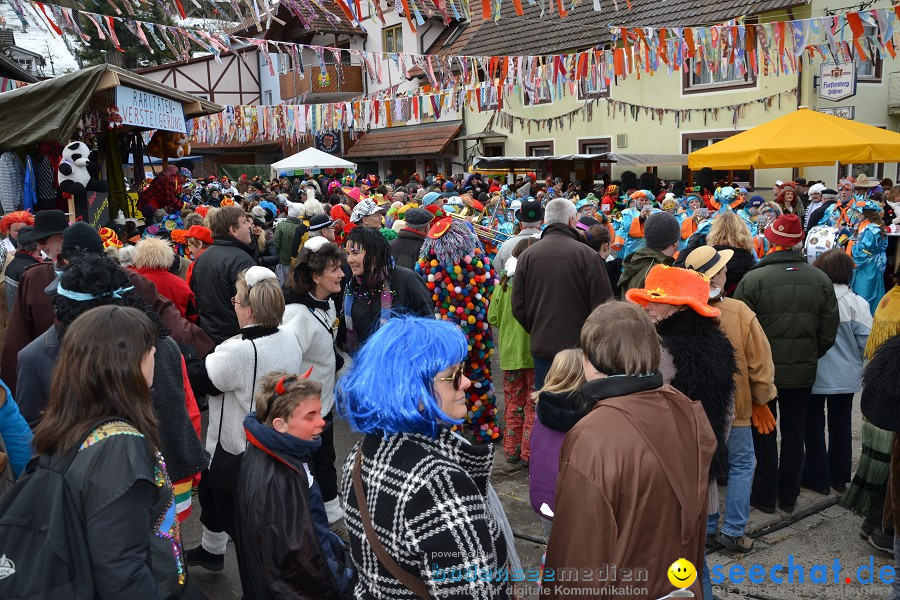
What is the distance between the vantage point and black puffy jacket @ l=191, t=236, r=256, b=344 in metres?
5.00

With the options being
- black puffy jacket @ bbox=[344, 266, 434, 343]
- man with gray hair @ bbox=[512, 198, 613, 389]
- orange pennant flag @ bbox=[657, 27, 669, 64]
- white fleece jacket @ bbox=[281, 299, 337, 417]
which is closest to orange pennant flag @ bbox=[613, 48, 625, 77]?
orange pennant flag @ bbox=[657, 27, 669, 64]

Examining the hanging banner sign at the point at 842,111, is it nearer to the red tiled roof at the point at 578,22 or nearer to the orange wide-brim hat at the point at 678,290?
the red tiled roof at the point at 578,22

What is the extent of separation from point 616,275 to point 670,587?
7208mm

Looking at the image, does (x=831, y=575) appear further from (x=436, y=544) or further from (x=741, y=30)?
(x=741, y=30)

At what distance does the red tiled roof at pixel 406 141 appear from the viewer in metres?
23.4

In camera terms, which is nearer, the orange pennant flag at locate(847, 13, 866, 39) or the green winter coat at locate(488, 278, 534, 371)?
the green winter coat at locate(488, 278, 534, 371)

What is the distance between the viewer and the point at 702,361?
3.20 meters

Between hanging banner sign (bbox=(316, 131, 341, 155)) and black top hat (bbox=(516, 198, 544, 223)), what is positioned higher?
hanging banner sign (bbox=(316, 131, 341, 155))

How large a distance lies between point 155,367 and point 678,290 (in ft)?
7.82

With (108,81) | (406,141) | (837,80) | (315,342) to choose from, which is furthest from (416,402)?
(406,141)

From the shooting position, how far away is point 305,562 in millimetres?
2400

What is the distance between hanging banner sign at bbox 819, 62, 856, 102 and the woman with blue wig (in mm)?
15574

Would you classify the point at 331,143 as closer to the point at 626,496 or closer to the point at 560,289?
the point at 560,289

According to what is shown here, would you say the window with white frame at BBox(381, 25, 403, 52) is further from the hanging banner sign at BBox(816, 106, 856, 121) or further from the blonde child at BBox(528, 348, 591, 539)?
the blonde child at BBox(528, 348, 591, 539)
